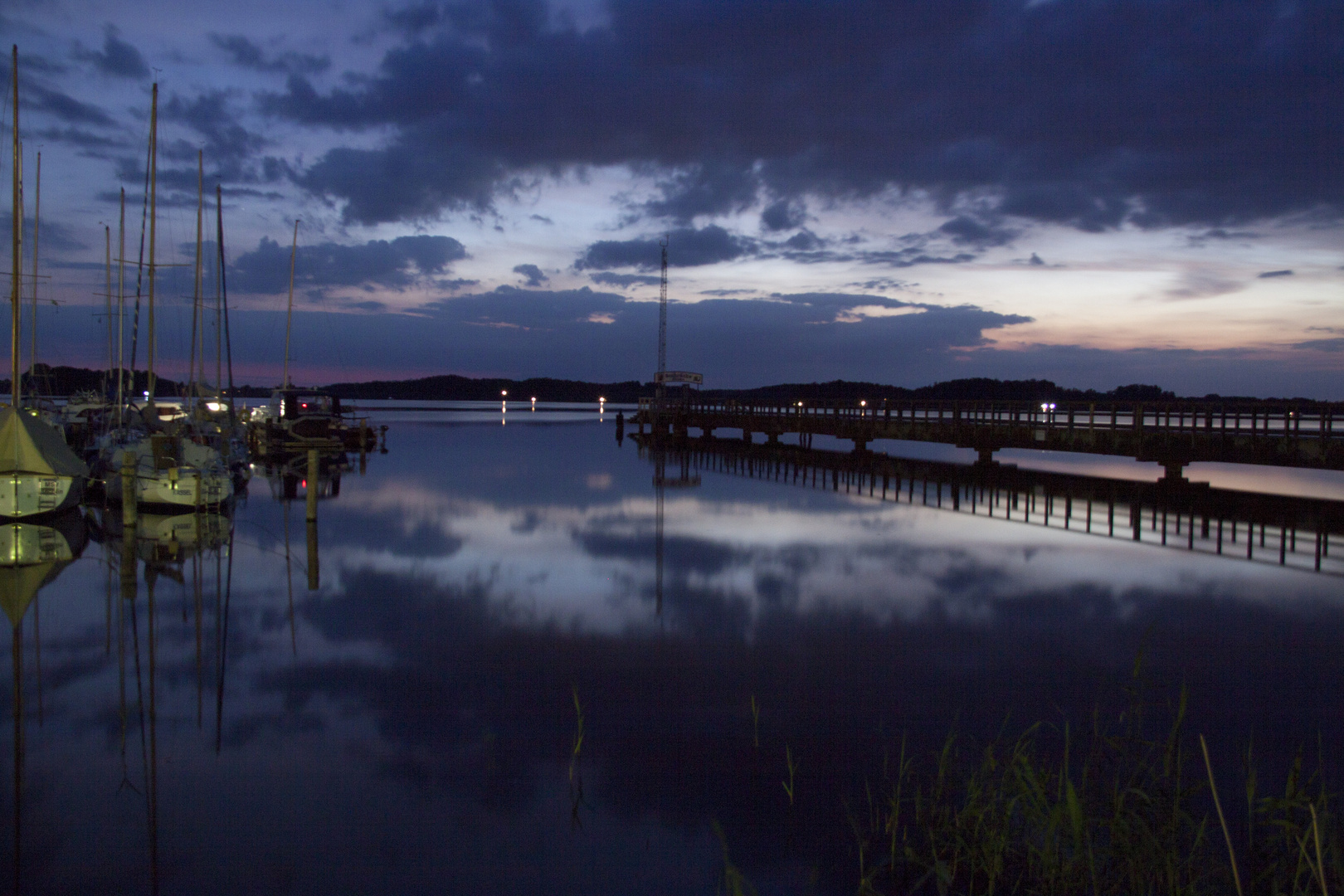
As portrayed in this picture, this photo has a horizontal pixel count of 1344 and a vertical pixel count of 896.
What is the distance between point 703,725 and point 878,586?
7783 mm

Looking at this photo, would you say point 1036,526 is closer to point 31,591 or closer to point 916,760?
point 916,760

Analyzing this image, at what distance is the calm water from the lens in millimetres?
5914

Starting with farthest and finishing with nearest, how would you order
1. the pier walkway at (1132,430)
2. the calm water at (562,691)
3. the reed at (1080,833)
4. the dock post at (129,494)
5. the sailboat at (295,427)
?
the sailboat at (295,427) → the pier walkway at (1132,430) → the dock post at (129,494) → the calm water at (562,691) → the reed at (1080,833)

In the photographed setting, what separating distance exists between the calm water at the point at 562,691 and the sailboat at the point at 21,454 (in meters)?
1.47

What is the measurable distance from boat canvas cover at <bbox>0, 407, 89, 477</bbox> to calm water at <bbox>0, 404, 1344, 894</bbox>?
185 cm

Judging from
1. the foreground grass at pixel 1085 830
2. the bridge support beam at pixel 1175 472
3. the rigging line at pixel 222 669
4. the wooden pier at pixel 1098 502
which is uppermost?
the bridge support beam at pixel 1175 472

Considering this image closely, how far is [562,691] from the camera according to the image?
899 centimetres

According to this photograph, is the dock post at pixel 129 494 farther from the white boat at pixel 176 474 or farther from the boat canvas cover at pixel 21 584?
the white boat at pixel 176 474

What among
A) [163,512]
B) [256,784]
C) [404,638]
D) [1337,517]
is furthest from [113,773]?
[1337,517]

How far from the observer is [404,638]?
1116cm

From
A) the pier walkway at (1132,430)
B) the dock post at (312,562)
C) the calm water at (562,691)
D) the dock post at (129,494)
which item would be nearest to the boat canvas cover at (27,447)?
the calm water at (562,691)

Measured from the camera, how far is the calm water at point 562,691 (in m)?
5.91

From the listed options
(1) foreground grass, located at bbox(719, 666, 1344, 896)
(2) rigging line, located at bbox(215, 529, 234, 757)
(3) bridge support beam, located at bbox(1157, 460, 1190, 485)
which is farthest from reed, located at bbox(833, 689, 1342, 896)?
(3) bridge support beam, located at bbox(1157, 460, 1190, 485)

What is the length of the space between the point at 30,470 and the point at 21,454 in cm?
39
